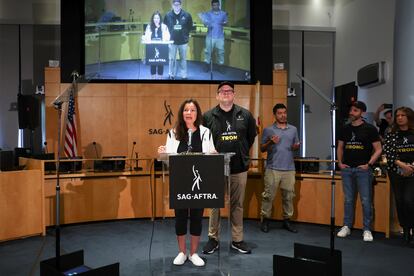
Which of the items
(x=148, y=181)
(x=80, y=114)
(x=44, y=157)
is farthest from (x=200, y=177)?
(x=80, y=114)

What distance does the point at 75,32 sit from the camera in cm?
777

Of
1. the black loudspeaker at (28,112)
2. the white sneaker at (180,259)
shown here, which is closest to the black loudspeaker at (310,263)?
the white sneaker at (180,259)

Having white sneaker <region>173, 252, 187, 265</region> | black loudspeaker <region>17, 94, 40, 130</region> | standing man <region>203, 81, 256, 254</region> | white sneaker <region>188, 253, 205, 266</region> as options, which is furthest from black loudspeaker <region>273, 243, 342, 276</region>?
black loudspeaker <region>17, 94, 40, 130</region>

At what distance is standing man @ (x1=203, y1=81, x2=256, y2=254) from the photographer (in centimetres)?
426

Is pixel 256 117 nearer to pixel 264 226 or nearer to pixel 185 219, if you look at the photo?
pixel 264 226

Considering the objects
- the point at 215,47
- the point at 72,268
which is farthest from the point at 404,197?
the point at 215,47

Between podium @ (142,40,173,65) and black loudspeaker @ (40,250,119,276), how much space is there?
5.40 m

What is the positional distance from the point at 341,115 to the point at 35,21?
6788 mm

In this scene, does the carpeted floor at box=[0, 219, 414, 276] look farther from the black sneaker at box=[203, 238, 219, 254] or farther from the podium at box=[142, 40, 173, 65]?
the podium at box=[142, 40, 173, 65]

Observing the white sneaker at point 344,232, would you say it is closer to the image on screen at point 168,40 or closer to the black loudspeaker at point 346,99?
the black loudspeaker at point 346,99

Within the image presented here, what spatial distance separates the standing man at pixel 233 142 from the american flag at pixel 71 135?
11.3ft

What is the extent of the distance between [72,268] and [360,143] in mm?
3544

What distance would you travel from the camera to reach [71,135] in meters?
7.03

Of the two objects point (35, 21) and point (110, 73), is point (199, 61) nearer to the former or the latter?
point (110, 73)
